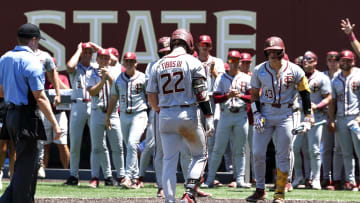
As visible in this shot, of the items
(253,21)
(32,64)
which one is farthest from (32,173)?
(253,21)

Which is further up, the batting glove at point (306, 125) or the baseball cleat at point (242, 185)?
the batting glove at point (306, 125)

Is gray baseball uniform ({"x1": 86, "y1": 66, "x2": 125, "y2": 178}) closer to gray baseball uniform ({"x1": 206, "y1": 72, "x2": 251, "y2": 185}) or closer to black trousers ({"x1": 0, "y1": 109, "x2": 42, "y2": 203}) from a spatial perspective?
gray baseball uniform ({"x1": 206, "y1": 72, "x2": 251, "y2": 185})

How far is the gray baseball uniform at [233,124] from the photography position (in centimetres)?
1220

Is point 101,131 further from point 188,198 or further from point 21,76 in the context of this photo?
point 21,76

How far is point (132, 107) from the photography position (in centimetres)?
1170

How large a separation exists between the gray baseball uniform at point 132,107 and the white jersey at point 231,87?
1263mm

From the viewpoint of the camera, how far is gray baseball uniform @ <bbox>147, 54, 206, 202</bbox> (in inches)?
324

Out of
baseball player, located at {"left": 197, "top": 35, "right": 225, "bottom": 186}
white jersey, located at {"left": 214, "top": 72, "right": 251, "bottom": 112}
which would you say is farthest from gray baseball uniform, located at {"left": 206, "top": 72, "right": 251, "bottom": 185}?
baseball player, located at {"left": 197, "top": 35, "right": 225, "bottom": 186}

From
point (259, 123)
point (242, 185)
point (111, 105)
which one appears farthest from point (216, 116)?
point (259, 123)

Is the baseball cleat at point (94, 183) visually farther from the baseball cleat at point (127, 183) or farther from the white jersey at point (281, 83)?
the white jersey at point (281, 83)

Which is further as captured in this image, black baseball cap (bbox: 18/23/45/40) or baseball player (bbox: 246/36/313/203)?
baseball player (bbox: 246/36/313/203)

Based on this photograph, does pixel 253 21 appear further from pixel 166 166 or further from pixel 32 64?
pixel 32 64

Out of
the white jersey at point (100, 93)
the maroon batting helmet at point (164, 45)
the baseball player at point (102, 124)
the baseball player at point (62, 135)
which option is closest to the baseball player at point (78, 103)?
the white jersey at point (100, 93)

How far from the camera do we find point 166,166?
27.2 feet
